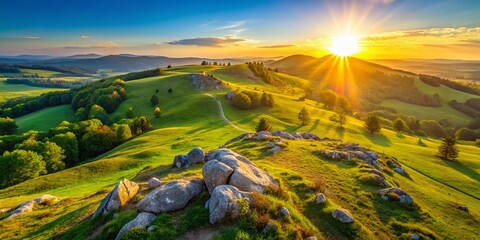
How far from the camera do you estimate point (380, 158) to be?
41062 millimetres

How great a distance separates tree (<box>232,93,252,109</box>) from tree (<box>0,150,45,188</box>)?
70.5 meters

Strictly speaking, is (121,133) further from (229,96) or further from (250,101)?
(250,101)

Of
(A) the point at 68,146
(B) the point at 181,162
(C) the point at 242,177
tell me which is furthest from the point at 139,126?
(C) the point at 242,177

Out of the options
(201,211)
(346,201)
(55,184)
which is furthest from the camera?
(55,184)

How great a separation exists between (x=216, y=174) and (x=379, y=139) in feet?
261

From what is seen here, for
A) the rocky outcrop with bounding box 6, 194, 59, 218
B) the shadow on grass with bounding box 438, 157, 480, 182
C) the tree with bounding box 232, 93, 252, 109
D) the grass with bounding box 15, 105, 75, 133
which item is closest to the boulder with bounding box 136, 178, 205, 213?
the rocky outcrop with bounding box 6, 194, 59, 218

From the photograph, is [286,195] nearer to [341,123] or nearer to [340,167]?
[340,167]

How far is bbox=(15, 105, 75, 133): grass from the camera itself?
387 feet

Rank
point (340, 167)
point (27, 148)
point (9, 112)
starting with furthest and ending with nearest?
point (9, 112) < point (27, 148) < point (340, 167)

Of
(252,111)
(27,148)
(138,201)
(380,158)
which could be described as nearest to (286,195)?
(138,201)

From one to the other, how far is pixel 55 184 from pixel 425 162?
261 feet

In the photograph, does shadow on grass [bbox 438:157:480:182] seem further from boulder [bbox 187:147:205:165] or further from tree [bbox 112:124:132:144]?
tree [bbox 112:124:132:144]

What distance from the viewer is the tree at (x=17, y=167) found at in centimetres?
Answer: 5253

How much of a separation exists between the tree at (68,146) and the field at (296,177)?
2309 centimetres
